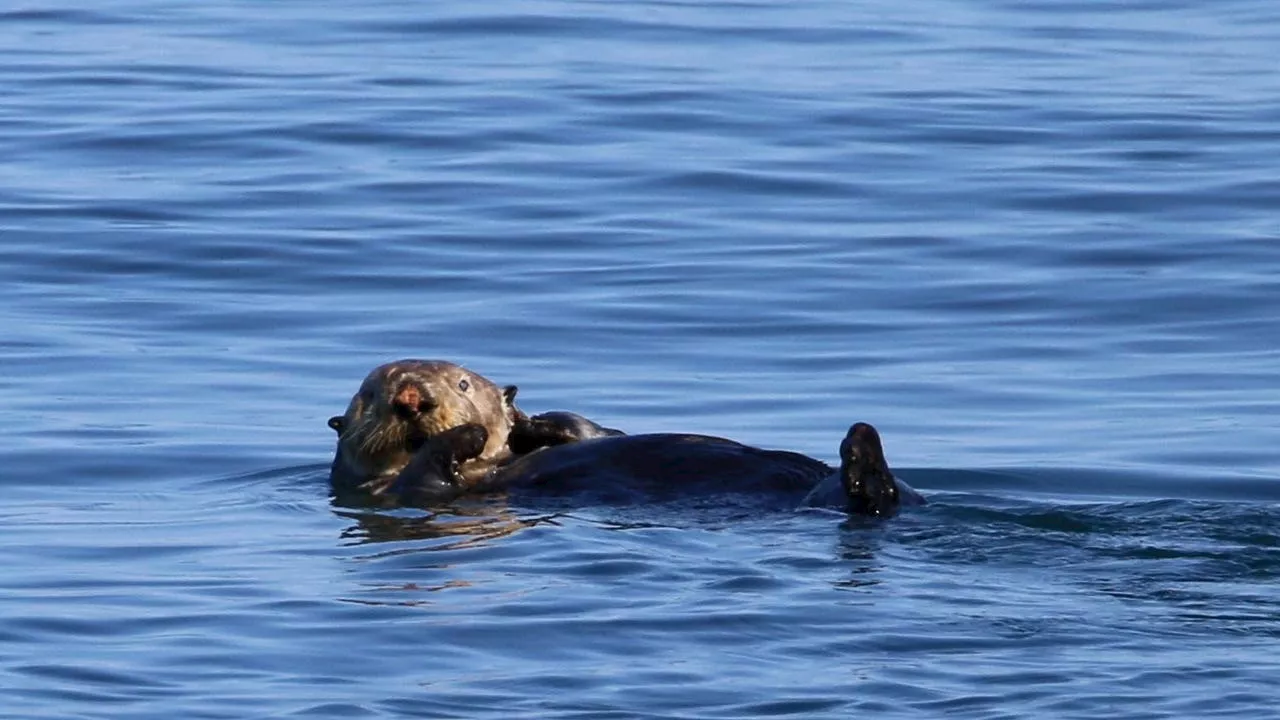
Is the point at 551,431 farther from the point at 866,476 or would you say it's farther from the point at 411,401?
the point at 866,476

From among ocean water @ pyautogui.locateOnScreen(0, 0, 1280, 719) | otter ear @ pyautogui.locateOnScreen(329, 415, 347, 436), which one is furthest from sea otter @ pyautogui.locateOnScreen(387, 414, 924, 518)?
otter ear @ pyautogui.locateOnScreen(329, 415, 347, 436)

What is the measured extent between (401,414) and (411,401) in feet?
0.30

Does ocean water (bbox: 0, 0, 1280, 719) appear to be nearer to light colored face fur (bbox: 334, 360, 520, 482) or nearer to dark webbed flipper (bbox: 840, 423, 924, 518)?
dark webbed flipper (bbox: 840, 423, 924, 518)

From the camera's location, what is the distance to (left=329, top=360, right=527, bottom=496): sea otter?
350 inches

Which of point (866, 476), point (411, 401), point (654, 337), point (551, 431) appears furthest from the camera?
point (654, 337)

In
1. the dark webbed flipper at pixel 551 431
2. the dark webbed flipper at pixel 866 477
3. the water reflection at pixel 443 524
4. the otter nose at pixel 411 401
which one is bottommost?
the water reflection at pixel 443 524

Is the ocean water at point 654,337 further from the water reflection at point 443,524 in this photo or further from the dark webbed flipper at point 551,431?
the dark webbed flipper at point 551,431

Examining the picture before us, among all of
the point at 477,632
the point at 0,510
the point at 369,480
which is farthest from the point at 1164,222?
the point at 477,632

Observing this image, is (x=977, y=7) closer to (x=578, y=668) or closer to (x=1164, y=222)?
(x=1164, y=222)

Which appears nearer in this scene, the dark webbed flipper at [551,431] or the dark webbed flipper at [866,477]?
the dark webbed flipper at [866,477]

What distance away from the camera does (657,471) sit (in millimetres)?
8328

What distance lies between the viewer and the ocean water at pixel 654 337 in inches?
251

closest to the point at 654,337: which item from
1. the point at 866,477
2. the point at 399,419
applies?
the point at 399,419

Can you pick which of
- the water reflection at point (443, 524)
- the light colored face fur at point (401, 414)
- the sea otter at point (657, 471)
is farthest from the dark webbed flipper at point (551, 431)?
the water reflection at point (443, 524)
